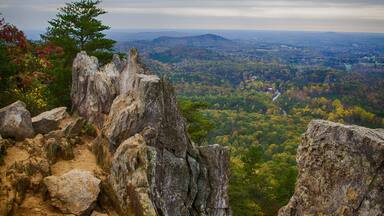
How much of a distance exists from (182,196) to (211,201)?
229cm

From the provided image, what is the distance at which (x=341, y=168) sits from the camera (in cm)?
1148

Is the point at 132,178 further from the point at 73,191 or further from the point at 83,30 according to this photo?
the point at 83,30

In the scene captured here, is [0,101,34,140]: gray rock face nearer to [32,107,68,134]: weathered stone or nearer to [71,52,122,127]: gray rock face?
[32,107,68,134]: weathered stone

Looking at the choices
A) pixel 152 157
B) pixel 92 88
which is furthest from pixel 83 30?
pixel 152 157

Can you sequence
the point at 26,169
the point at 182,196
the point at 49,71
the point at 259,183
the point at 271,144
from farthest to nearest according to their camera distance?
1. the point at 271,144
2. the point at 259,183
3. the point at 49,71
4. the point at 182,196
5. the point at 26,169

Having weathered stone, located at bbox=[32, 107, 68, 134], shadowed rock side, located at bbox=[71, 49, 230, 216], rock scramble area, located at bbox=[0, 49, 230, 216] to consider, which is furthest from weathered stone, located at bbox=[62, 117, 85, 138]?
shadowed rock side, located at bbox=[71, 49, 230, 216]

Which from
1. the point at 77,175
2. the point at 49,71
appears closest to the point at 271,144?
the point at 49,71

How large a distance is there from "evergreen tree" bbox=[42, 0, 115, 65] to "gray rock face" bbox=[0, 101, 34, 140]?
12.6 meters

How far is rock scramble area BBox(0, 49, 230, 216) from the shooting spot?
12.1 metres

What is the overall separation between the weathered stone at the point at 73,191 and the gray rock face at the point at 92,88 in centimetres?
597

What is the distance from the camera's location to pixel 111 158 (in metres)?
14.4

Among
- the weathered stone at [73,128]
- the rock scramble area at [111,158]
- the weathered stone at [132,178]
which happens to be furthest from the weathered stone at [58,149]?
the weathered stone at [132,178]

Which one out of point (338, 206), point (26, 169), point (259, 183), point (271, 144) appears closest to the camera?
point (338, 206)

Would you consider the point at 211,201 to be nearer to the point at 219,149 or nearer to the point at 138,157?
the point at 219,149
